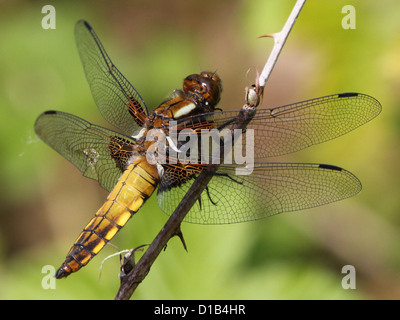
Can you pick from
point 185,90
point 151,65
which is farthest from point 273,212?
point 151,65

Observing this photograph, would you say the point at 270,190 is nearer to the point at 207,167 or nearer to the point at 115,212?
the point at 207,167

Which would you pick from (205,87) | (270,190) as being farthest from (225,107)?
(270,190)

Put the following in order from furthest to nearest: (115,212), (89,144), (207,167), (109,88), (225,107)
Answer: (225,107), (109,88), (89,144), (115,212), (207,167)

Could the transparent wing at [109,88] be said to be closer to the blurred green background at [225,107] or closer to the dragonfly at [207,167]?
the dragonfly at [207,167]

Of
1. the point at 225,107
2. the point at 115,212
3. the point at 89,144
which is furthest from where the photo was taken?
the point at 225,107

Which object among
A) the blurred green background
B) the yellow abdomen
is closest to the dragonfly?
the yellow abdomen

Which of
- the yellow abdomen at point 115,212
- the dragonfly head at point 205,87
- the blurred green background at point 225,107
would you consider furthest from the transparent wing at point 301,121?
the blurred green background at point 225,107
